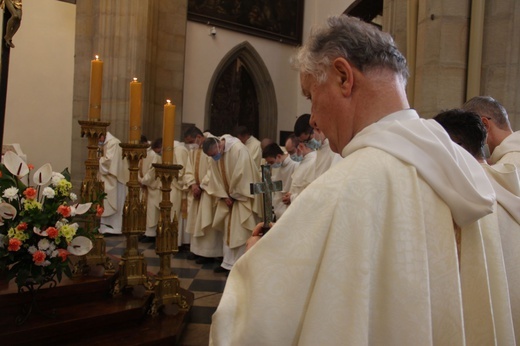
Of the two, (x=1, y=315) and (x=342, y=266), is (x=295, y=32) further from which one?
(x=342, y=266)

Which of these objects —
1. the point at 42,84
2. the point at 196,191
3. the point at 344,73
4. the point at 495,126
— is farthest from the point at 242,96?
the point at 344,73

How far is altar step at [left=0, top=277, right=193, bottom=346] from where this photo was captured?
8.32 feet

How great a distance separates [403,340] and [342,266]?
0.19 m

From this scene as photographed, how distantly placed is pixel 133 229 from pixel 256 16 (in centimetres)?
978

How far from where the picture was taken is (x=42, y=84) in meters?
8.77

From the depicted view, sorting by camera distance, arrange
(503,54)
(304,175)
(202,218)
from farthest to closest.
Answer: (202,218) → (304,175) → (503,54)

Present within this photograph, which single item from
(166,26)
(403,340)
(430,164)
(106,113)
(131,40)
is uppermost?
(166,26)

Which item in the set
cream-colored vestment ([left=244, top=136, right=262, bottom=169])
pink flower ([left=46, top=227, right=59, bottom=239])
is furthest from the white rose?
cream-colored vestment ([left=244, top=136, right=262, bottom=169])

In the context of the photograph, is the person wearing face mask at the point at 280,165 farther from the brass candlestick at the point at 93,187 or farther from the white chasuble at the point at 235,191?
the brass candlestick at the point at 93,187

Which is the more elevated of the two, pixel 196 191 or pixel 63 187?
pixel 63 187

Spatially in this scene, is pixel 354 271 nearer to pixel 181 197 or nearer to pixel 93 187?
pixel 93 187

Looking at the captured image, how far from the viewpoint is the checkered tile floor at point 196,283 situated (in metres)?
3.33

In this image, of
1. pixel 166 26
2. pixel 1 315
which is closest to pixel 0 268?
pixel 1 315

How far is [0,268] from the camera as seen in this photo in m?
2.35
